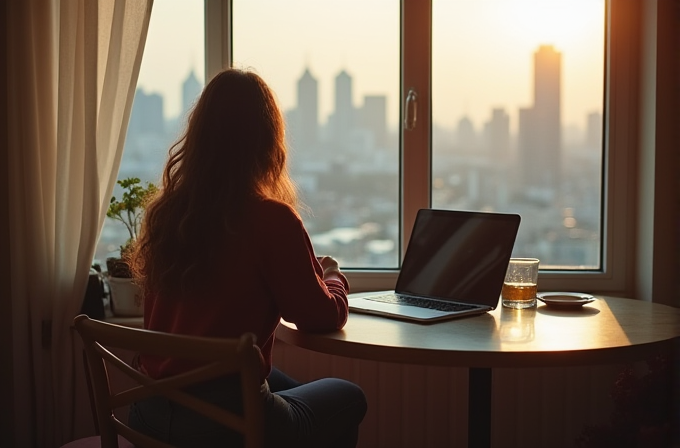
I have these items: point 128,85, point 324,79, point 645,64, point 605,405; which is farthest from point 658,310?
point 128,85

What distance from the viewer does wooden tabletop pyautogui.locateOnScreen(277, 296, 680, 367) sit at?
4.93 ft

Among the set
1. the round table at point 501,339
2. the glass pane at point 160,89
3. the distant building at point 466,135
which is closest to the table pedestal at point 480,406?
the round table at point 501,339

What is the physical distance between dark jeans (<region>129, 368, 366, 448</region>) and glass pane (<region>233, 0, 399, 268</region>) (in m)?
1.05

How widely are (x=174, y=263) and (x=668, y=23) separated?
1.72 m

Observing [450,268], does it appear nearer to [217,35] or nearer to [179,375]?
[179,375]

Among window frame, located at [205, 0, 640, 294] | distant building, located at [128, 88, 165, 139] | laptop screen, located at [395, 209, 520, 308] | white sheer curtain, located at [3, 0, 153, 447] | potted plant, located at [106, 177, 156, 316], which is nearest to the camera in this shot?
laptop screen, located at [395, 209, 520, 308]

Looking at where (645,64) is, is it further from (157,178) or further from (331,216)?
(157,178)

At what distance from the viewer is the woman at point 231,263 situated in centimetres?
153

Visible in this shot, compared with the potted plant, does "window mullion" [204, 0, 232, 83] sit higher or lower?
higher

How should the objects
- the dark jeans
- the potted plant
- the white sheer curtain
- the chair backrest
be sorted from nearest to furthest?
the chair backrest < the dark jeans < the white sheer curtain < the potted plant

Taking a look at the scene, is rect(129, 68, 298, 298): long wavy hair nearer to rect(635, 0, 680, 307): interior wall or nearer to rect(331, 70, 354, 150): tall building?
rect(331, 70, 354, 150): tall building

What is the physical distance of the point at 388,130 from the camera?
8.74 ft

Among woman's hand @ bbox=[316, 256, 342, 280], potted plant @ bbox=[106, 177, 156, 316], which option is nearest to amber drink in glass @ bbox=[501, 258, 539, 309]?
woman's hand @ bbox=[316, 256, 342, 280]

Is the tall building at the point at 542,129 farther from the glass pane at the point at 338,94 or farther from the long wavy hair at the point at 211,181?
the long wavy hair at the point at 211,181
